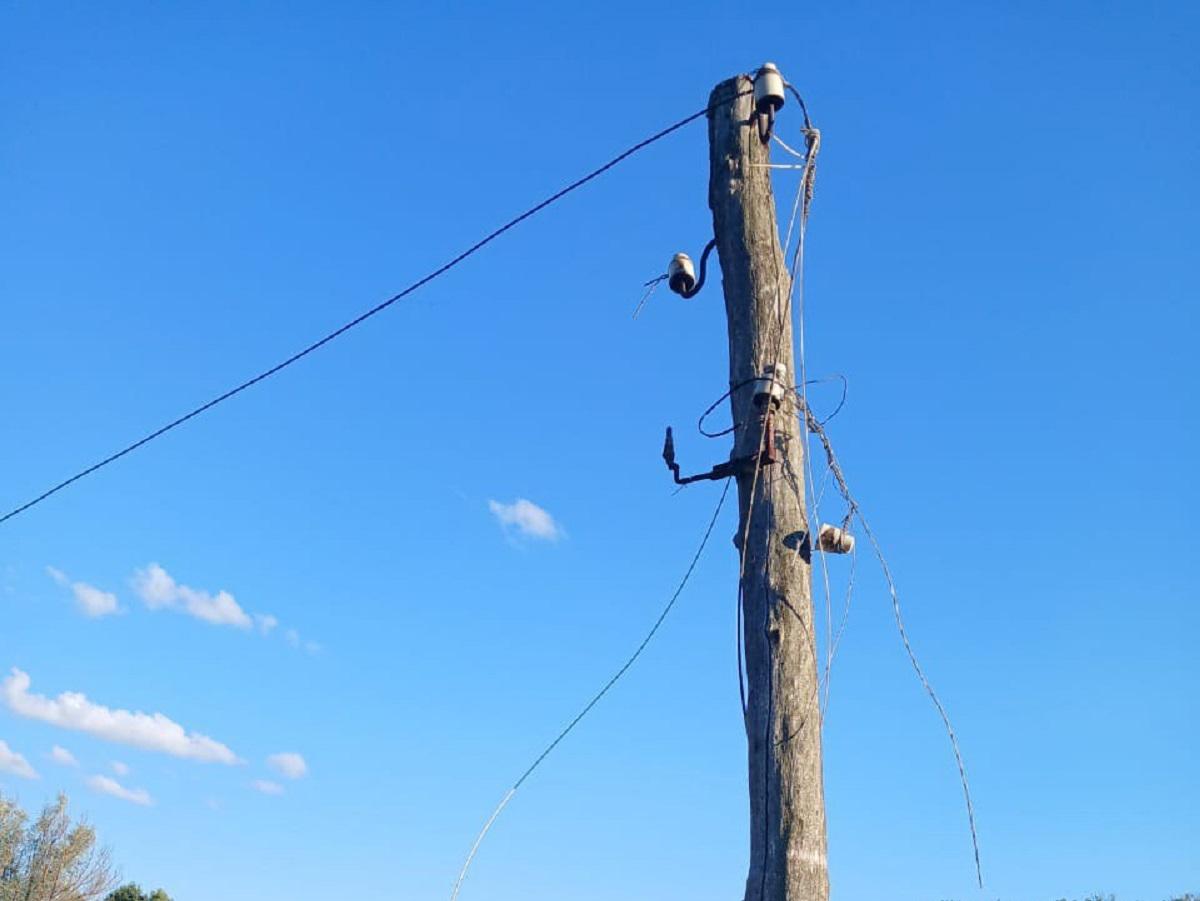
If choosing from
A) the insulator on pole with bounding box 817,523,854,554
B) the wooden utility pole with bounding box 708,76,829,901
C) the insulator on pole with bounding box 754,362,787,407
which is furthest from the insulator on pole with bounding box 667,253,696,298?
the insulator on pole with bounding box 817,523,854,554

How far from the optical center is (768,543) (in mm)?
4473

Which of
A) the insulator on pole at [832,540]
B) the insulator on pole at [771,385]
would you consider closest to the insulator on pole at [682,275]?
the insulator on pole at [771,385]

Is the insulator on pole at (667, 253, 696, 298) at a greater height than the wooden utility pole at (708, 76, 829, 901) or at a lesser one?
greater

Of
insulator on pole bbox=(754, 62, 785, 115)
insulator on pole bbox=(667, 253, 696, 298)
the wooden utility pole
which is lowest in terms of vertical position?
the wooden utility pole

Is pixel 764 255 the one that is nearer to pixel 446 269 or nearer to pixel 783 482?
pixel 783 482

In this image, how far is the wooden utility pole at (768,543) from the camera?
3.97 metres

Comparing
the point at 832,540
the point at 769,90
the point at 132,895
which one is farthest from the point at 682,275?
the point at 132,895

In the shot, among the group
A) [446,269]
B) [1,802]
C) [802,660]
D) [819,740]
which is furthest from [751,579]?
[1,802]

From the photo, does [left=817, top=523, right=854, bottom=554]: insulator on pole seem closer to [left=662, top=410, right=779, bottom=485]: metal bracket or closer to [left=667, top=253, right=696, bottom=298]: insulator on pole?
[left=662, top=410, right=779, bottom=485]: metal bracket

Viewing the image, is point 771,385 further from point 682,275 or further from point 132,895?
point 132,895

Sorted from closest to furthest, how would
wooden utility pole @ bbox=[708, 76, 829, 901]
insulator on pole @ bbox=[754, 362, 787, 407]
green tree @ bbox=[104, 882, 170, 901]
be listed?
wooden utility pole @ bbox=[708, 76, 829, 901]
insulator on pole @ bbox=[754, 362, 787, 407]
green tree @ bbox=[104, 882, 170, 901]

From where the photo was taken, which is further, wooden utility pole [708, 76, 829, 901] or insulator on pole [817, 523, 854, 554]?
insulator on pole [817, 523, 854, 554]

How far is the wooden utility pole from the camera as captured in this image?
13.0ft

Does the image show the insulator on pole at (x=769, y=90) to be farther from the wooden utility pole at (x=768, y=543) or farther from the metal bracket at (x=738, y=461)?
the metal bracket at (x=738, y=461)
